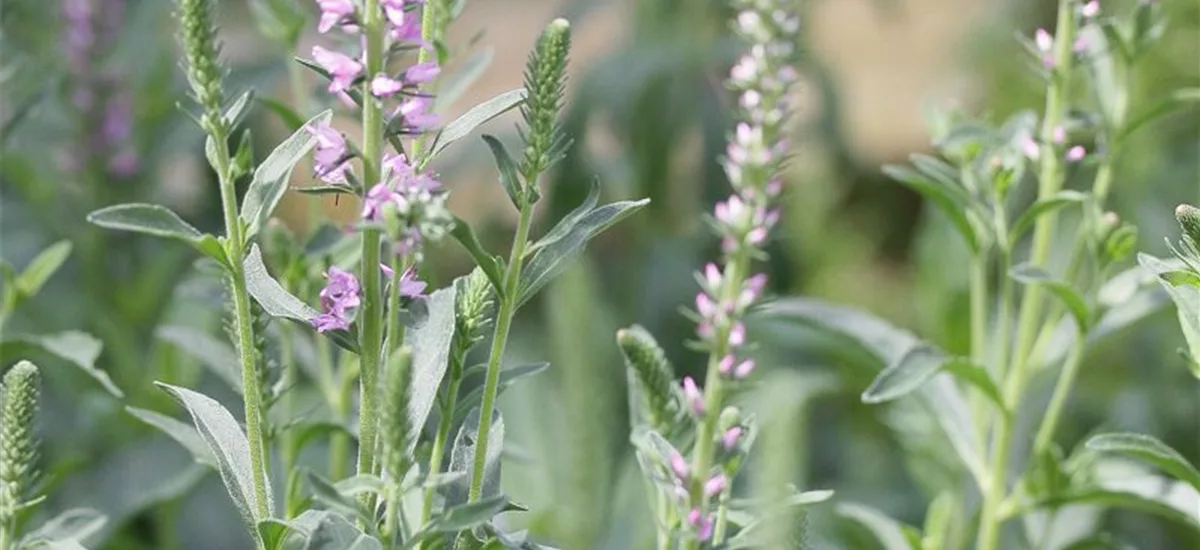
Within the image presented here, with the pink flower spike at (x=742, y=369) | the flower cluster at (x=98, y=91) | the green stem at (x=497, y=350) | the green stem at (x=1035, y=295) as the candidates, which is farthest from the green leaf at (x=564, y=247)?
the flower cluster at (x=98, y=91)

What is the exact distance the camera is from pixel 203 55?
855 mm

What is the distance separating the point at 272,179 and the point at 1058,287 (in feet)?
2.06

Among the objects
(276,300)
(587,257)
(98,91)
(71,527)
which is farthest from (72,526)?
(587,257)

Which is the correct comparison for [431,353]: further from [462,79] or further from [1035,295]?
[1035,295]

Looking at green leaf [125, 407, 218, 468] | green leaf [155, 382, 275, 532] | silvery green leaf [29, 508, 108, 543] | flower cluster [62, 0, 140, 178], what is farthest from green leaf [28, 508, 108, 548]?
flower cluster [62, 0, 140, 178]

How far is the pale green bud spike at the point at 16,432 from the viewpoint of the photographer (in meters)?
0.94

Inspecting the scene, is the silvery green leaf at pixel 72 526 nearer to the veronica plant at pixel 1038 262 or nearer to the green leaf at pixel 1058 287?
the veronica plant at pixel 1038 262

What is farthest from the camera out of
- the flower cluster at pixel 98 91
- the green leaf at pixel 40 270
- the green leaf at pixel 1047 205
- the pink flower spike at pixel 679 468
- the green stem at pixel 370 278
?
the flower cluster at pixel 98 91

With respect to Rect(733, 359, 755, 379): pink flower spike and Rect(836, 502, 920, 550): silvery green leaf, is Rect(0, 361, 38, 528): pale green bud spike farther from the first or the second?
Rect(836, 502, 920, 550): silvery green leaf

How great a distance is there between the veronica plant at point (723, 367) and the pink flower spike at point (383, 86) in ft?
0.64

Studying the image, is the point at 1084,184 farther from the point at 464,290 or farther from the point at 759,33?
the point at 464,290

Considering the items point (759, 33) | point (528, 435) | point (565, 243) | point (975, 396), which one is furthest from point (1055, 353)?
point (528, 435)

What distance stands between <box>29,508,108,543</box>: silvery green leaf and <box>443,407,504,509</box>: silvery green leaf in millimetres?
322

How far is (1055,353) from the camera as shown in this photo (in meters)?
1.46
